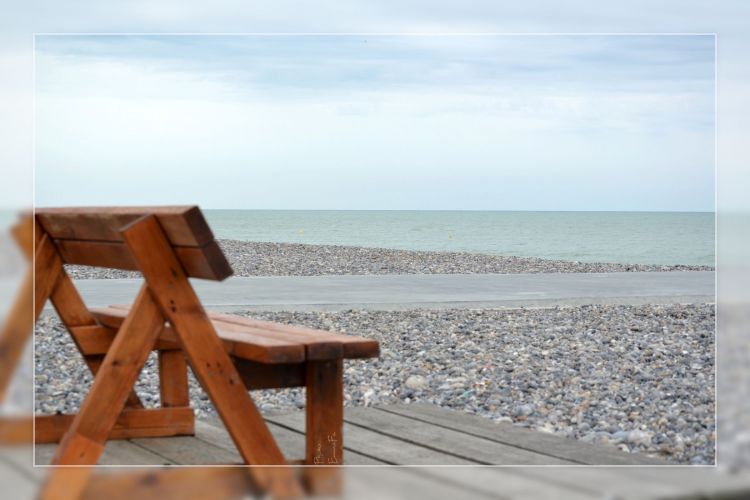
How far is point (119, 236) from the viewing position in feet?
10.2

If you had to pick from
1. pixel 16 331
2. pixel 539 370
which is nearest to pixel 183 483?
pixel 16 331

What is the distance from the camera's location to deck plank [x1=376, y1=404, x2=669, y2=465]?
3.68 meters

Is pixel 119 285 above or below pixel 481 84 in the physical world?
below

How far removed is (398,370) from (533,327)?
7.79 ft

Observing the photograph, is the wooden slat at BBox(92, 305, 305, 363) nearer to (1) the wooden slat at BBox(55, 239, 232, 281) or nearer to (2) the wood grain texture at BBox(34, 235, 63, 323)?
(1) the wooden slat at BBox(55, 239, 232, 281)

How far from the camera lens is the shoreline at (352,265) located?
16.2 metres

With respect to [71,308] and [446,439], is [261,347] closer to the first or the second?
[446,439]

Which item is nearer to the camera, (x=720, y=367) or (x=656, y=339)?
(x=720, y=367)

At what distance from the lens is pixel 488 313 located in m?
9.25

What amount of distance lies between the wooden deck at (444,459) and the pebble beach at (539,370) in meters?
0.59

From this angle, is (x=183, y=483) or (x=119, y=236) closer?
(x=183, y=483)

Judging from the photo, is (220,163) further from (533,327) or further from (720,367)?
(720,367)

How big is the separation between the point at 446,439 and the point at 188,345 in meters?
1.47

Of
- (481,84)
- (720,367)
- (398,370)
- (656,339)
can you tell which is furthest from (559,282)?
(481,84)
